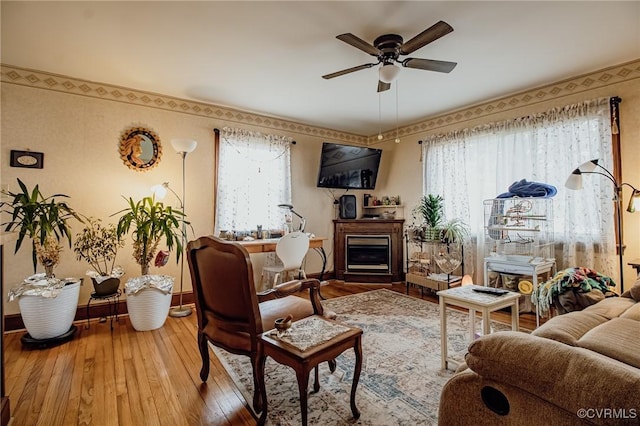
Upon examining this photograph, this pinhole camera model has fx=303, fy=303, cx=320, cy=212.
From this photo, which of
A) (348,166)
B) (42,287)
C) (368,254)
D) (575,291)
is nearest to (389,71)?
(575,291)

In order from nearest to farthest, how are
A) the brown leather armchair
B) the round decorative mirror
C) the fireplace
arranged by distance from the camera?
the brown leather armchair → the round decorative mirror → the fireplace

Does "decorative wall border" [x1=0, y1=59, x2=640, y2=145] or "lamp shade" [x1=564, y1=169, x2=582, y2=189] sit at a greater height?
"decorative wall border" [x1=0, y1=59, x2=640, y2=145]

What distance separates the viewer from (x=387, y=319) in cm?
321

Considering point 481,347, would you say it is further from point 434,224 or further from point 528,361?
point 434,224

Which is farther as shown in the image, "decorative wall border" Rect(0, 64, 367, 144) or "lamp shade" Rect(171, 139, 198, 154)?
"lamp shade" Rect(171, 139, 198, 154)

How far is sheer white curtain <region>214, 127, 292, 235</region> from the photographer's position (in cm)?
407

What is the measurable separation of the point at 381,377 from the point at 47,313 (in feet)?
9.21

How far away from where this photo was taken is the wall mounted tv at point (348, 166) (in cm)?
483

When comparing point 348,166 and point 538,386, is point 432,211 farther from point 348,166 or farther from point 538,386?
point 538,386

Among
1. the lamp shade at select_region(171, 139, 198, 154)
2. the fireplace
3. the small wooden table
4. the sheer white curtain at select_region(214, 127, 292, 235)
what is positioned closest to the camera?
the small wooden table

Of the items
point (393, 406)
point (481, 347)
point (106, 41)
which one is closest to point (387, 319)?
point (393, 406)

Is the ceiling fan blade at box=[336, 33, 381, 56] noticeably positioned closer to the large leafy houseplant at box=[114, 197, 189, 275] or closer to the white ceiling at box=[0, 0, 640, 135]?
the white ceiling at box=[0, 0, 640, 135]

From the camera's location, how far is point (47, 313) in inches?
102

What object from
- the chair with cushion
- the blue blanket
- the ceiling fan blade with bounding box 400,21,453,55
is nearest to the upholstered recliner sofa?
the ceiling fan blade with bounding box 400,21,453,55
